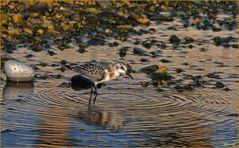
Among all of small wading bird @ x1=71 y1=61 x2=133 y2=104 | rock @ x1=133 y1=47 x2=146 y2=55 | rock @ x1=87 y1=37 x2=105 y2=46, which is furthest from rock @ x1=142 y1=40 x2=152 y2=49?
small wading bird @ x1=71 y1=61 x2=133 y2=104

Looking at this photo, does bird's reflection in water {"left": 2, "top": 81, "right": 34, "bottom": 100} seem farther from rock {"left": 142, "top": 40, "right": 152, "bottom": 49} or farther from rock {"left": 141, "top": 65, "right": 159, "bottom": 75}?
rock {"left": 142, "top": 40, "right": 152, "bottom": 49}

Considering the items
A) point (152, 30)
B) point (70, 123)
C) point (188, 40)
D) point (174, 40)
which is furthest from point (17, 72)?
point (152, 30)

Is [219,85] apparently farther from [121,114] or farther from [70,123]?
[70,123]

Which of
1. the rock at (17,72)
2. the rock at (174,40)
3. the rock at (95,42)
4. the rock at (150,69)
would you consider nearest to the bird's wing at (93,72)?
the rock at (17,72)

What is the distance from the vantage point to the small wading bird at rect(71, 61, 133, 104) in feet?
71.0

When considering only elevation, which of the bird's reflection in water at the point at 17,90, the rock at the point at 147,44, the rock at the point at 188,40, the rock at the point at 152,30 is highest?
the bird's reflection in water at the point at 17,90

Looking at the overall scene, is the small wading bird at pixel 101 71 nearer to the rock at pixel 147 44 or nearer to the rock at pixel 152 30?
the rock at pixel 147 44

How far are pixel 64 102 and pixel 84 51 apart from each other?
808cm

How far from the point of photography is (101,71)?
21.9 metres

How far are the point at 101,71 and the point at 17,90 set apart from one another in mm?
2573

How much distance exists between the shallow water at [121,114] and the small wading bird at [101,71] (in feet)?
1.59

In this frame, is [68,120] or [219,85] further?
[219,85]

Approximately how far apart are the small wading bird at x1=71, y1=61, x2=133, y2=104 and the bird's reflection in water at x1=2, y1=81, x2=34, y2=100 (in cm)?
166

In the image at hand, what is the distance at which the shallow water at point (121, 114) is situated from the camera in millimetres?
17188
